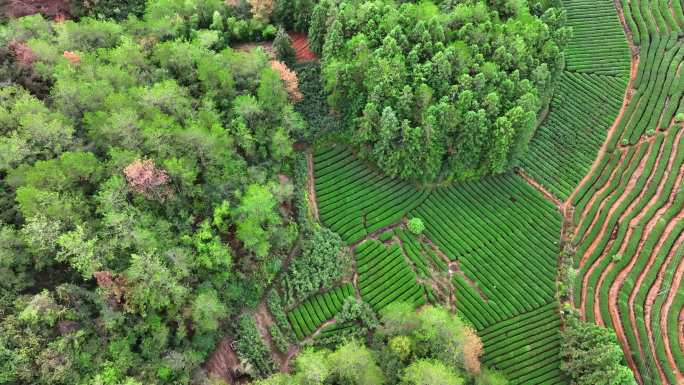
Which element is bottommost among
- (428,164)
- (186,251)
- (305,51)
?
(186,251)

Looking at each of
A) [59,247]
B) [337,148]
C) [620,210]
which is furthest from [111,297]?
[620,210]

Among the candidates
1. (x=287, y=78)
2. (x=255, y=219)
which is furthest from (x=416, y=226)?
(x=287, y=78)

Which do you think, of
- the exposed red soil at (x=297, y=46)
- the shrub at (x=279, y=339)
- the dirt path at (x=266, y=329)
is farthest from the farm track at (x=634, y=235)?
the exposed red soil at (x=297, y=46)

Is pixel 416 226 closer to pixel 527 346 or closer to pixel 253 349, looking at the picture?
pixel 527 346

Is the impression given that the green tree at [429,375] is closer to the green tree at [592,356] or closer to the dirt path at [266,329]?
the dirt path at [266,329]

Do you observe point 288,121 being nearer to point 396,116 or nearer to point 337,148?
point 337,148

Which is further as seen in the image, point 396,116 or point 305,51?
point 305,51

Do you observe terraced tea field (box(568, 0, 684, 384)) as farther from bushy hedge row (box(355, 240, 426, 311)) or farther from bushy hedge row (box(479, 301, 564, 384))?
bushy hedge row (box(355, 240, 426, 311))
